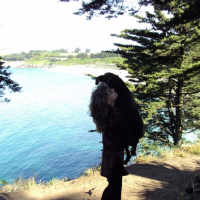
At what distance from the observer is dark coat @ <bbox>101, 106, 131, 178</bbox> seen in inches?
86.9

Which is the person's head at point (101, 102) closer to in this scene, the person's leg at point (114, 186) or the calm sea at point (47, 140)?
the person's leg at point (114, 186)

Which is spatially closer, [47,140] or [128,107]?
[128,107]

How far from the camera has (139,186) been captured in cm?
416

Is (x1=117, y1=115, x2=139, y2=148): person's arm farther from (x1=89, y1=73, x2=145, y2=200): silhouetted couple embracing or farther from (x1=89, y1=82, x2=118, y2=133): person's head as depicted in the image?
(x1=89, y1=82, x2=118, y2=133): person's head

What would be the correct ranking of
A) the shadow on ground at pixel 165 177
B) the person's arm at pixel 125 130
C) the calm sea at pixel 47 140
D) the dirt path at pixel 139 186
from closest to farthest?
the person's arm at pixel 125 130, the shadow on ground at pixel 165 177, the dirt path at pixel 139 186, the calm sea at pixel 47 140

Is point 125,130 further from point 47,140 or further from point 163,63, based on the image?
point 47,140

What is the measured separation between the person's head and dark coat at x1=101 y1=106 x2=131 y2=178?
6 centimetres

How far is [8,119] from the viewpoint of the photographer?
89.8 feet

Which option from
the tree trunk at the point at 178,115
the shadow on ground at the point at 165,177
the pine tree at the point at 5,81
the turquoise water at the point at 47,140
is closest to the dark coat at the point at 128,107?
the shadow on ground at the point at 165,177

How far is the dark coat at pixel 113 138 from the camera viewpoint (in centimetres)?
221

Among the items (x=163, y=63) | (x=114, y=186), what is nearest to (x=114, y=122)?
(x=114, y=186)

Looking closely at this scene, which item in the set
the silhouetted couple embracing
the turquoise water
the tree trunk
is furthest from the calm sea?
the silhouetted couple embracing

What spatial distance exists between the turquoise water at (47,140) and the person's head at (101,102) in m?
6.69

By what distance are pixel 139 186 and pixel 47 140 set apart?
61.0 feet
